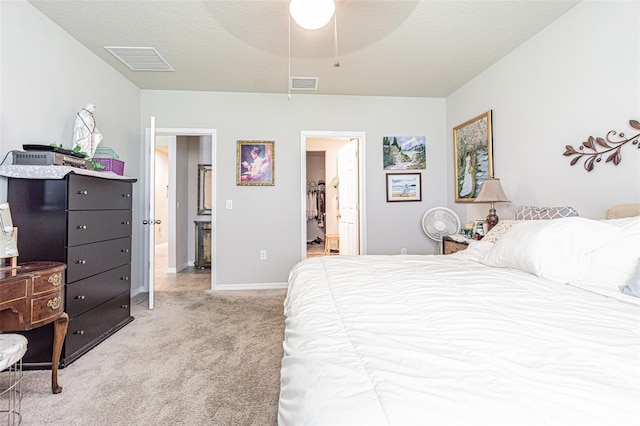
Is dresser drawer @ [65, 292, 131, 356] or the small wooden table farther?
dresser drawer @ [65, 292, 131, 356]

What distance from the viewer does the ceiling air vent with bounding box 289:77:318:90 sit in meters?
3.42

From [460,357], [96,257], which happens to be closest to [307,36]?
[96,257]

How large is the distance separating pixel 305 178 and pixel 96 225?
226 centimetres

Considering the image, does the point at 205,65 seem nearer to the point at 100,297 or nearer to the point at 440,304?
the point at 100,297

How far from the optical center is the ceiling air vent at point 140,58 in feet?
9.14

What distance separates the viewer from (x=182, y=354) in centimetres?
211

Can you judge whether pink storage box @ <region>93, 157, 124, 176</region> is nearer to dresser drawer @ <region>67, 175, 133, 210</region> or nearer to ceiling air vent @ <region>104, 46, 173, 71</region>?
dresser drawer @ <region>67, 175, 133, 210</region>

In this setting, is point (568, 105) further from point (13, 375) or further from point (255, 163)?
point (13, 375)

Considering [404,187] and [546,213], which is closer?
[546,213]

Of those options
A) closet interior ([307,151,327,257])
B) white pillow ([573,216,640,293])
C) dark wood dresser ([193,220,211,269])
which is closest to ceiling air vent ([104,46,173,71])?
dark wood dresser ([193,220,211,269])

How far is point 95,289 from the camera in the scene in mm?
2281

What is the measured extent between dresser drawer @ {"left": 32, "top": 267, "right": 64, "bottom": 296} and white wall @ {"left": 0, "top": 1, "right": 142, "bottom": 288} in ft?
2.48

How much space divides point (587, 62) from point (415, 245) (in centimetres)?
255

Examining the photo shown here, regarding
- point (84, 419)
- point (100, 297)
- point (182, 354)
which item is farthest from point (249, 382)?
point (100, 297)
